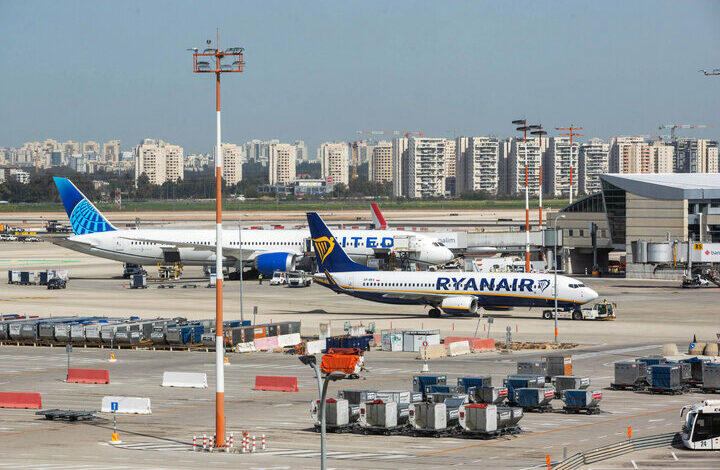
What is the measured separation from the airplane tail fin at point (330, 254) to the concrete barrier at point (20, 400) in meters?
40.6

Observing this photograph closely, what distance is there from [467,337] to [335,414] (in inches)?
1306

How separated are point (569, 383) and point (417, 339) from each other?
21.2m

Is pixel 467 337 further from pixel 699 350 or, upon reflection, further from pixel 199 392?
pixel 199 392

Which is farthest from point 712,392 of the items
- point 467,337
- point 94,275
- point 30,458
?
point 94,275

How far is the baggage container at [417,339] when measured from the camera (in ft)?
235

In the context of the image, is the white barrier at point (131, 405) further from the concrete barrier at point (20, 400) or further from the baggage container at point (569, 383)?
the baggage container at point (569, 383)

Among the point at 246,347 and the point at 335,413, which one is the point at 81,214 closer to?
the point at 246,347

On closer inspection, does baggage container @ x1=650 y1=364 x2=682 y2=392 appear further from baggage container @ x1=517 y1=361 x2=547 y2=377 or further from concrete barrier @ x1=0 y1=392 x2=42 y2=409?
concrete barrier @ x1=0 y1=392 x2=42 y2=409

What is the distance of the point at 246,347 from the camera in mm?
73500

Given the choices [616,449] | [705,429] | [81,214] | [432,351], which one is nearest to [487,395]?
[616,449]

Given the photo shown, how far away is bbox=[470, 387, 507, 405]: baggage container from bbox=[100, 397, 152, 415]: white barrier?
1532 centimetres

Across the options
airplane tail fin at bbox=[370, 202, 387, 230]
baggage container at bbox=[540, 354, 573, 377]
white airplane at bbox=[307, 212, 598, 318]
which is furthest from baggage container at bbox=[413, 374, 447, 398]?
airplane tail fin at bbox=[370, 202, 387, 230]

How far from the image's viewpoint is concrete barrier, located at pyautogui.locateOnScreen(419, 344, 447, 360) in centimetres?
6831

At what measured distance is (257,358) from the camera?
7056cm
